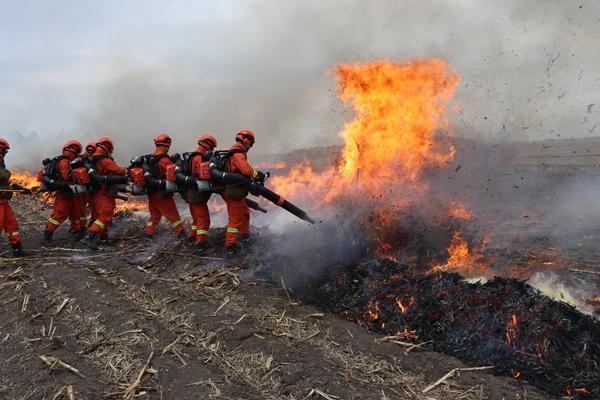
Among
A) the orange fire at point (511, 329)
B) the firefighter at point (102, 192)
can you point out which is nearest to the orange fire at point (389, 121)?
the orange fire at point (511, 329)

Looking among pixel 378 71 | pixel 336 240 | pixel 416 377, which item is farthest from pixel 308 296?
pixel 378 71

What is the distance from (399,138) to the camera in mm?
8812

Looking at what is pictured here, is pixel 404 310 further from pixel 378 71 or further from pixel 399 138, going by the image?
pixel 378 71

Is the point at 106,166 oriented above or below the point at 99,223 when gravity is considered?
above

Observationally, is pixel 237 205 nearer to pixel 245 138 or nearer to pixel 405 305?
pixel 245 138

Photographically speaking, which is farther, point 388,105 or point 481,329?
point 388,105

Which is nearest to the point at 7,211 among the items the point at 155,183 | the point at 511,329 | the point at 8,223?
the point at 8,223

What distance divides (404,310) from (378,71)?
509 cm

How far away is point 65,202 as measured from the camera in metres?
10.0

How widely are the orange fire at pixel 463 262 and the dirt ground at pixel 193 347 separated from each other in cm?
210

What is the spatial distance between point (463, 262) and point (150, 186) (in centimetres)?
659

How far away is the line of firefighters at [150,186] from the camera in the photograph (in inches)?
320

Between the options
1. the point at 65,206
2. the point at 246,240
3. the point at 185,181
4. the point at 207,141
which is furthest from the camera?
the point at 65,206

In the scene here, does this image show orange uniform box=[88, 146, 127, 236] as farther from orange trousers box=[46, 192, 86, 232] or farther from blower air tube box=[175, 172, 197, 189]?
blower air tube box=[175, 172, 197, 189]
